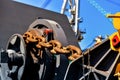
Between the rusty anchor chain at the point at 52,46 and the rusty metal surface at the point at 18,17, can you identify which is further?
the rusty metal surface at the point at 18,17

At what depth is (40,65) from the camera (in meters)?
2.46

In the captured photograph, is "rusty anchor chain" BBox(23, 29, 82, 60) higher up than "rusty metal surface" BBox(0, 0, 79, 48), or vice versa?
"rusty metal surface" BBox(0, 0, 79, 48)

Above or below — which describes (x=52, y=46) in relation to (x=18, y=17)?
below

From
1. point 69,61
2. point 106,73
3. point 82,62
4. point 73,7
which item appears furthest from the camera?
point 73,7

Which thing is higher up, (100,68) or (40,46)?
(40,46)

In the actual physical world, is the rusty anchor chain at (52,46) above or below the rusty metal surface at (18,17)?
below

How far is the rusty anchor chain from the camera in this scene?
7.29 feet

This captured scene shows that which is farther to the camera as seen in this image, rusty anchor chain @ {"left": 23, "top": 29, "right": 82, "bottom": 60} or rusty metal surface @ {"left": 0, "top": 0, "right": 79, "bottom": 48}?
rusty metal surface @ {"left": 0, "top": 0, "right": 79, "bottom": 48}

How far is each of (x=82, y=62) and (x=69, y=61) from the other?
0.19m

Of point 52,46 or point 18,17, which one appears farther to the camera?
point 18,17

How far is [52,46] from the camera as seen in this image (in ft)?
7.66

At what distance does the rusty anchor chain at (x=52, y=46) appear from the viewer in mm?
2221

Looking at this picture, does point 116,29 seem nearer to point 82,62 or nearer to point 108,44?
point 108,44

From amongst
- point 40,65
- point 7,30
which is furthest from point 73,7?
point 40,65
